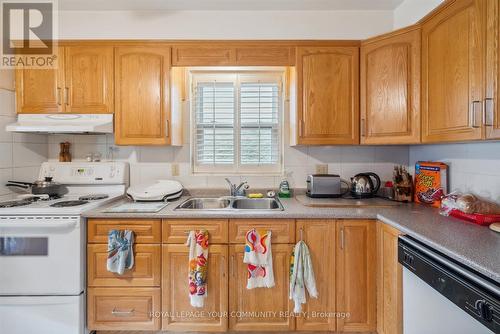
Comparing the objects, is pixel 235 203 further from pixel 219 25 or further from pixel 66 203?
pixel 219 25

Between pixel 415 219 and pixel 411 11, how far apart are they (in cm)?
160

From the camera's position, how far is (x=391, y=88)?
1.84 m

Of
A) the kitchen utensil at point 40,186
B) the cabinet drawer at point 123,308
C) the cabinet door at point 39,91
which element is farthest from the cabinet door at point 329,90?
the kitchen utensil at point 40,186

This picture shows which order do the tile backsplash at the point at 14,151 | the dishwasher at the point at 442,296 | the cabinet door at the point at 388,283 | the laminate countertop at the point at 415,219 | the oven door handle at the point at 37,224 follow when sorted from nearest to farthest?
the dishwasher at the point at 442,296 < the laminate countertop at the point at 415,219 < the cabinet door at the point at 388,283 < the oven door handle at the point at 37,224 < the tile backsplash at the point at 14,151

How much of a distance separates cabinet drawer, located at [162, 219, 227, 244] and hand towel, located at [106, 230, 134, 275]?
23 cm

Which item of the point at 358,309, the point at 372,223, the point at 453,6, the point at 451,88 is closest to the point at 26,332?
the point at 358,309

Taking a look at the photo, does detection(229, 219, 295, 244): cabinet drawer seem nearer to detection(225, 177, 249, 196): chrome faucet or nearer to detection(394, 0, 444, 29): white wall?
detection(225, 177, 249, 196): chrome faucet

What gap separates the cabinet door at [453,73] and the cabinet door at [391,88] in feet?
0.21

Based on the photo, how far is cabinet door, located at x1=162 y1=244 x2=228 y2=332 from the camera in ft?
5.61

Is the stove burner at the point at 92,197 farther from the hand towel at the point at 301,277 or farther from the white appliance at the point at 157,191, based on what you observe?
the hand towel at the point at 301,277

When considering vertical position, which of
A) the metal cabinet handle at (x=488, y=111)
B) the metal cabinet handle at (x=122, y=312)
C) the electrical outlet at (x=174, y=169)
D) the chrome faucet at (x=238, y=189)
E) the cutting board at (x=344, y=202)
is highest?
the metal cabinet handle at (x=488, y=111)

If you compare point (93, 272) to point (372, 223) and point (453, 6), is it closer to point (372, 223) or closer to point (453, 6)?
point (372, 223)

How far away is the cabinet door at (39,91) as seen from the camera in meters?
2.05

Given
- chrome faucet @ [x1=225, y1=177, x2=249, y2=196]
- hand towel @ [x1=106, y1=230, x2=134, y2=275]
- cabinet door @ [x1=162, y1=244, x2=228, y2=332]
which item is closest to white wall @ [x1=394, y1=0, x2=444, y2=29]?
chrome faucet @ [x1=225, y1=177, x2=249, y2=196]
